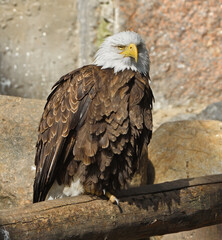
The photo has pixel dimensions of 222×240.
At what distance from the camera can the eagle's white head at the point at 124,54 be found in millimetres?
3820

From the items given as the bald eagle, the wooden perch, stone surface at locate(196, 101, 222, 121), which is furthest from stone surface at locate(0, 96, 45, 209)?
stone surface at locate(196, 101, 222, 121)

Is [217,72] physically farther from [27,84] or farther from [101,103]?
[101,103]

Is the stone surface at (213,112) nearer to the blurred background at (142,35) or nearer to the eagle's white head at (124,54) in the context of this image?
the blurred background at (142,35)

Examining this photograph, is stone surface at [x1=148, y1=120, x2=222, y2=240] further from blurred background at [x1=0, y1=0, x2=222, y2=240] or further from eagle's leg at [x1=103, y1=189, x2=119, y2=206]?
eagle's leg at [x1=103, y1=189, x2=119, y2=206]

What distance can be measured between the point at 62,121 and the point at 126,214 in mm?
733

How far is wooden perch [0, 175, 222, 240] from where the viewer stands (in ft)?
10.1

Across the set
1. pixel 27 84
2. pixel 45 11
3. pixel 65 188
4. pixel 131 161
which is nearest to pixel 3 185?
pixel 65 188

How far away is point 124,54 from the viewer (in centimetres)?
384

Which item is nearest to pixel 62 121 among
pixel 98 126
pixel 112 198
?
pixel 98 126

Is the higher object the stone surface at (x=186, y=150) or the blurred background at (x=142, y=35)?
the blurred background at (x=142, y=35)

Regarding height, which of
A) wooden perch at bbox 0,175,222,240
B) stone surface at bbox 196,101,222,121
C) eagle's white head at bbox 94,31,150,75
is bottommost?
wooden perch at bbox 0,175,222,240

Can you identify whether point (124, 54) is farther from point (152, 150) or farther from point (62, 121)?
point (152, 150)

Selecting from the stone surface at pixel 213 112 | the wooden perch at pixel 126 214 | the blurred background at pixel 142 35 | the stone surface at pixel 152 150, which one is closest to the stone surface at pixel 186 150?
the stone surface at pixel 152 150

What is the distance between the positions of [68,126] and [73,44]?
9.75ft
